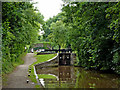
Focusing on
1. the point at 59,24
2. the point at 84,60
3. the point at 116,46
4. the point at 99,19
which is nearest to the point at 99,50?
the point at 116,46

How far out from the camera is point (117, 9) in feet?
31.1

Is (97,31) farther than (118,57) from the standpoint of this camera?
Yes

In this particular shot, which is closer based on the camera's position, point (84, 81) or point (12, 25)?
point (84, 81)

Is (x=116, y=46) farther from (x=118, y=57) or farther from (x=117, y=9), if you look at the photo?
(x=117, y=9)

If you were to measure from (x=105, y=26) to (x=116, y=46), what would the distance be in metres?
1.82

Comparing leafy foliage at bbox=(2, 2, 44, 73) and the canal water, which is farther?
leafy foliage at bbox=(2, 2, 44, 73)

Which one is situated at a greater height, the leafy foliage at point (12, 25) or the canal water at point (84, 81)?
the leafy foliage at point (12, 25)

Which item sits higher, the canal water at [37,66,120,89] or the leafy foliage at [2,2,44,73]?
the leafy foliage at [2,2,44,73]

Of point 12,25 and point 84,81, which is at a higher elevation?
point 12,25

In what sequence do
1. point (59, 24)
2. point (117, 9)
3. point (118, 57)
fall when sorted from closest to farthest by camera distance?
point (117, 9) < point (118, 57) < point (59, 24)

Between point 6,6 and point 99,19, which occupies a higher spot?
point 6,6

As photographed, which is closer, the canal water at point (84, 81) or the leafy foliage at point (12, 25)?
the canal water at point (84, 81)

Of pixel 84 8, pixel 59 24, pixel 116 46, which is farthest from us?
pixel 59 24

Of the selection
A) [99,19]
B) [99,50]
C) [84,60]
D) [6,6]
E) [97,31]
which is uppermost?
[6,6]
